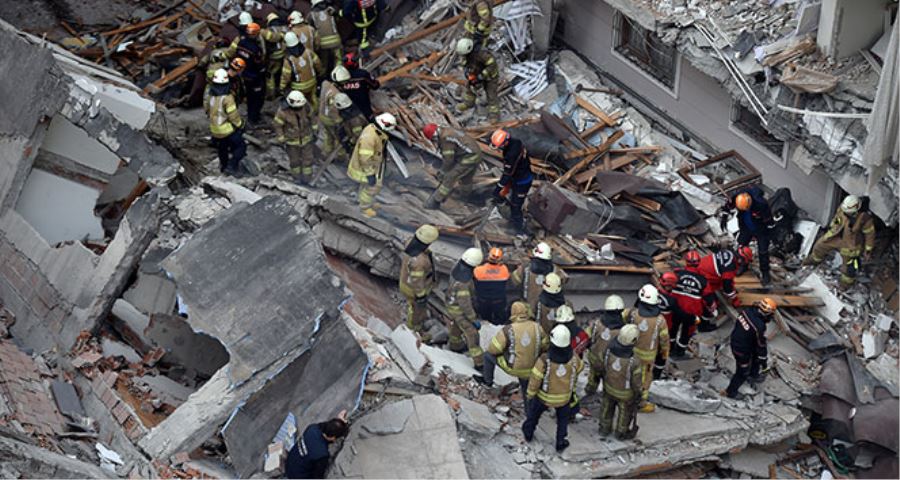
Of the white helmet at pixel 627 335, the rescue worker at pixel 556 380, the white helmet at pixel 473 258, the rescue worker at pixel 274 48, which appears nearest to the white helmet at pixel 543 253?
the white helmet at pixel 473 258

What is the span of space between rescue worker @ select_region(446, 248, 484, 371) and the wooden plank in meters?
2.90

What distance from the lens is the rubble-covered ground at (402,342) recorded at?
11914 mm

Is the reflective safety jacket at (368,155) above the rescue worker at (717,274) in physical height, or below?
above

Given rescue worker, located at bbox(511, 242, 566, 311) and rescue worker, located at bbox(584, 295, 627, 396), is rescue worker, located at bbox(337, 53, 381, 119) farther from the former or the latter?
rescue worker, located at bbox(584, 295, 627, 396)

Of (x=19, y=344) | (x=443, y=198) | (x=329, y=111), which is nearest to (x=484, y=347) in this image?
(x=443, y=198)

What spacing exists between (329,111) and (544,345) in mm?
5171

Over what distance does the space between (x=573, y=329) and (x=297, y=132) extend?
17.0 ft

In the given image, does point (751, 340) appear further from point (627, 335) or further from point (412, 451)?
point (412, 451)

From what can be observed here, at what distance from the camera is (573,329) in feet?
42.3

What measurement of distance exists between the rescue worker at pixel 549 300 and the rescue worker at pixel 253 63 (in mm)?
5834

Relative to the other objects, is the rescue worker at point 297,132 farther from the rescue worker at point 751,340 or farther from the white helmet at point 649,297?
the rescue worker at point 751,340

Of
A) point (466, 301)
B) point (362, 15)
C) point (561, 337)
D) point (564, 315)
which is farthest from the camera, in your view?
point (362, 15)

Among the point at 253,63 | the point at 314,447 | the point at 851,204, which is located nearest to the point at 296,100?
the point at 253,63

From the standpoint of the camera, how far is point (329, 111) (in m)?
16.2
